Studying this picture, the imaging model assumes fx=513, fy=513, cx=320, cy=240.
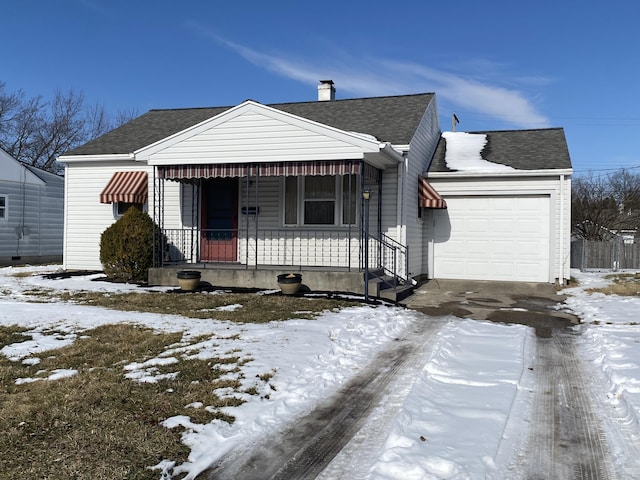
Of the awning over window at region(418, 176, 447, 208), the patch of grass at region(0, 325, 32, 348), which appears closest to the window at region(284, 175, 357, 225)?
the awning over window at region(418, 176, 447, 208)

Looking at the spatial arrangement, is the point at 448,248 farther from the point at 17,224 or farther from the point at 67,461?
the point at 17,224

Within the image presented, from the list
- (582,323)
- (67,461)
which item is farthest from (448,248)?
(67,461)

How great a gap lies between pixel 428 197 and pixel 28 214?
1665 centimetres

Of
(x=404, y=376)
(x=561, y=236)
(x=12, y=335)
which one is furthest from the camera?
(x=561, y=236)

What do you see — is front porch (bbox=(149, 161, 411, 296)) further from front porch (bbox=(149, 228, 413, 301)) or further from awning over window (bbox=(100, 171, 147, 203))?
awning over window (bbox=(100, 171, 147, 203))

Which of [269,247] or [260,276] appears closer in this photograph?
[260,276]

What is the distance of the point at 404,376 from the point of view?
16.8 feet

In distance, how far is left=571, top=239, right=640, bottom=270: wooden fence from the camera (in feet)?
58.6

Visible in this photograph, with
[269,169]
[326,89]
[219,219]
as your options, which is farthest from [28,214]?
[269,169]

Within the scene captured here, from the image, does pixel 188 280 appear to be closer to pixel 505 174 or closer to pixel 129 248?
pixel 129 248

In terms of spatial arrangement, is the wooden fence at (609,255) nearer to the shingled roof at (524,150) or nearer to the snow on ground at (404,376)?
the shingled roof at (524,150)

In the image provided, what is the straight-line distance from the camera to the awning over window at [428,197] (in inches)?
493

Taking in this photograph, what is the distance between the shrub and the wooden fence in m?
14.0

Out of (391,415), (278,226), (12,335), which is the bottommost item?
(391,415)
